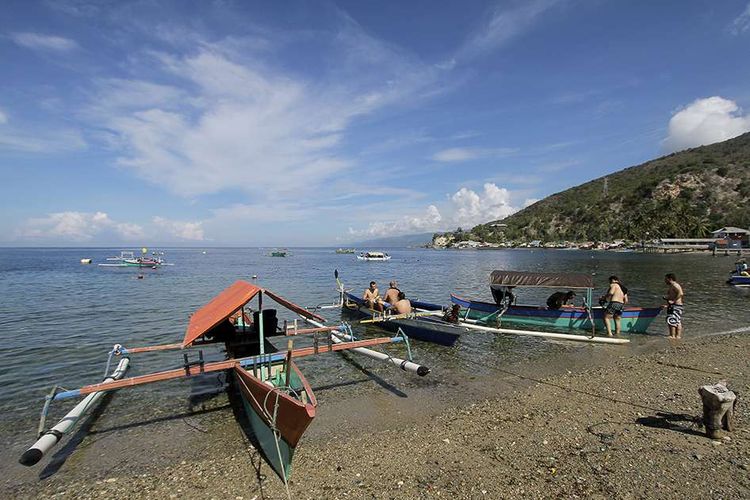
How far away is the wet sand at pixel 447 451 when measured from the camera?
6.67 meters

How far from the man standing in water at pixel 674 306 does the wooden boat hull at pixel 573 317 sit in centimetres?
71

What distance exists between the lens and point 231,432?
9.16 meters

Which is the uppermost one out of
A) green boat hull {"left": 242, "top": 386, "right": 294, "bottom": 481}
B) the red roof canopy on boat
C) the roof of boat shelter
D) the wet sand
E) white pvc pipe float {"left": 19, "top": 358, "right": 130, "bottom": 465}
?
the red roof canopy on boat

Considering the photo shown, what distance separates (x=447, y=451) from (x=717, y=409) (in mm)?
5382

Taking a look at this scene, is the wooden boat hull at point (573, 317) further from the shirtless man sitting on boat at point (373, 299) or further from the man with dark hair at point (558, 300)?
the shirtless man sitting on boat at point (373, 299)

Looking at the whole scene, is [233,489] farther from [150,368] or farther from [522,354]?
[522,354]

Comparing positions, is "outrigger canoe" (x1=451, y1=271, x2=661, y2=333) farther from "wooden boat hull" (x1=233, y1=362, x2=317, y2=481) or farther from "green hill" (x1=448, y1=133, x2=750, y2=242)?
"green hill" (x1=448, y1=133, x2=750, y2=242)

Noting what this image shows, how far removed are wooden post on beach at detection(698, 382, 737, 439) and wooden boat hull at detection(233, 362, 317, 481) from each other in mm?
7765

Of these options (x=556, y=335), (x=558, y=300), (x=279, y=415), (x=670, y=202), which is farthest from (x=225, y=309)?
(x=670, y=202)

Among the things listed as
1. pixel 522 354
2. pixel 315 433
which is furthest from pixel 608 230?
pixel 315 433

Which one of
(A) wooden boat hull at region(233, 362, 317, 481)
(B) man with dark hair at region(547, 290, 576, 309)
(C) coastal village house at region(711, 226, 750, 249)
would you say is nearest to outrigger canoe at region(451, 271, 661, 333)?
(B) man with dark hair at region(547, 290, 576, 309)

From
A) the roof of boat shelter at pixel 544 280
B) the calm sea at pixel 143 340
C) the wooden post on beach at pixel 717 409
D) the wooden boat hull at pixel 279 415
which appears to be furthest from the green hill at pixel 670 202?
the wooden boat hull at pixel 279 415

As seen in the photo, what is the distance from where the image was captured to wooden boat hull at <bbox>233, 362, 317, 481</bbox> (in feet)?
21.2

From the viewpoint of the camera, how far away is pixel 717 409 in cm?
761
